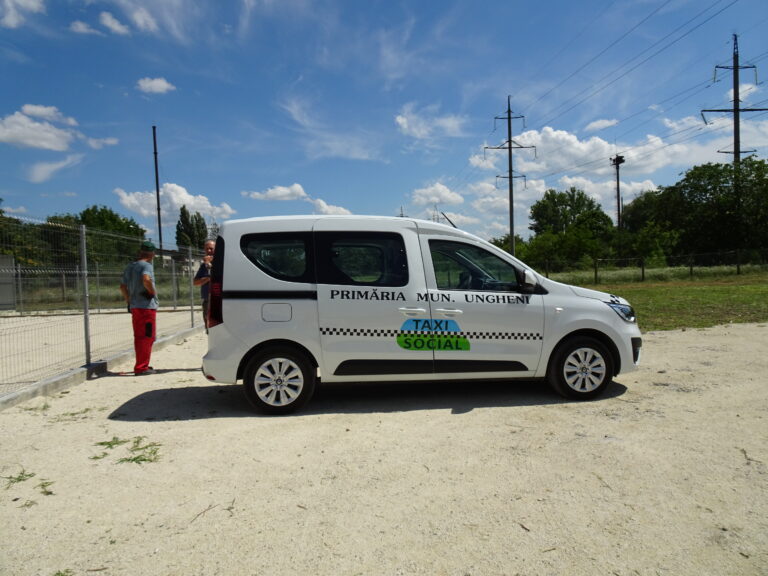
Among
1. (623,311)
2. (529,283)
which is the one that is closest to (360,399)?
(529,283)

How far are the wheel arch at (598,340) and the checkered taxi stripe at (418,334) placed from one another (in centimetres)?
27

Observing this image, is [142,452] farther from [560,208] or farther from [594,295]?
[560,208]

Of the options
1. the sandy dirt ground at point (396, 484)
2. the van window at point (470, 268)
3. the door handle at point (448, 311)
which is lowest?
the sandy dirt ground at point (396, 484)

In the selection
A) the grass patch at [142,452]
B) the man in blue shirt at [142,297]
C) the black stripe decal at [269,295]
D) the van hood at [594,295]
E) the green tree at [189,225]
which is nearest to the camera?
the grass patch at [142,452]

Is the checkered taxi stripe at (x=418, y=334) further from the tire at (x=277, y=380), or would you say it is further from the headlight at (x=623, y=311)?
the headlight at (x=623, y=311)

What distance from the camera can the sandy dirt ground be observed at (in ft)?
8.80

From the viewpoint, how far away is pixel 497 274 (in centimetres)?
555

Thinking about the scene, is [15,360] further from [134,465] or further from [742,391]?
[742,391]

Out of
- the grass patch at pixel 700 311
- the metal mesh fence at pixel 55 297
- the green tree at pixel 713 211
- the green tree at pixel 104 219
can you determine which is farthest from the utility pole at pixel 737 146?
the green tree at pixel 104 219

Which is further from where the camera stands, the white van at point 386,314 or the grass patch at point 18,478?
the white van at point 386,314

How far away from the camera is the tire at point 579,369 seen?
5.55 m

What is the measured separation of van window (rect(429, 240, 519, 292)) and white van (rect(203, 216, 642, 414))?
0.04ft

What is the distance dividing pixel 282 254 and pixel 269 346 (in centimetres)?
95

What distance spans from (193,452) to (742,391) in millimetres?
5722
